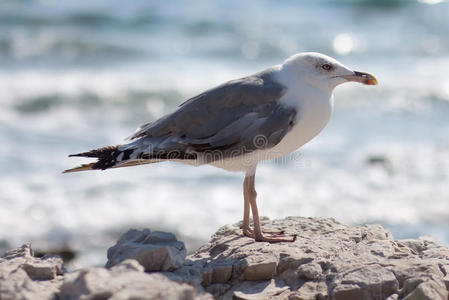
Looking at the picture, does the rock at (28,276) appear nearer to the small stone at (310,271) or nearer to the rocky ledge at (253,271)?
the rocky ledge at (253,271)

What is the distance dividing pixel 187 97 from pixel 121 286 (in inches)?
437

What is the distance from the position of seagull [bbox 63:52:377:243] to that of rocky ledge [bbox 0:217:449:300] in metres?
0.45

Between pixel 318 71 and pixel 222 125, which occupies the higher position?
pixel 318 71

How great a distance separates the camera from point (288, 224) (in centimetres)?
564

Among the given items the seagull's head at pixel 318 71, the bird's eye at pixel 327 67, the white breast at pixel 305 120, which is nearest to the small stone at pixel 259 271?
the white breast at pixel 305 120

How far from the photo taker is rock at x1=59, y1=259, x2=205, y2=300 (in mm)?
3520

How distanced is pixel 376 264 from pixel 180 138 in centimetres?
151

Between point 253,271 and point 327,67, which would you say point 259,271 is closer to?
point 253,271

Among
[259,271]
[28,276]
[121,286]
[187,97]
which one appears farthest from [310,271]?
[187,97]

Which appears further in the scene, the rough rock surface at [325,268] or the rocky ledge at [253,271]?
Answer: the rough rock surface at [325,268]

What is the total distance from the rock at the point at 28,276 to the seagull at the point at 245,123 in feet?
2.30

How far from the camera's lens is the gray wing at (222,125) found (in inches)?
190

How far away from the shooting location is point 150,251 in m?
4.30

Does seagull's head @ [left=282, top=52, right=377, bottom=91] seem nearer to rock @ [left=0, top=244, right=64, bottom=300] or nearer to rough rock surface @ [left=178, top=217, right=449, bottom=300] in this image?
rough rock surface @ [left=178, top=217, right=449, bottom=300]
